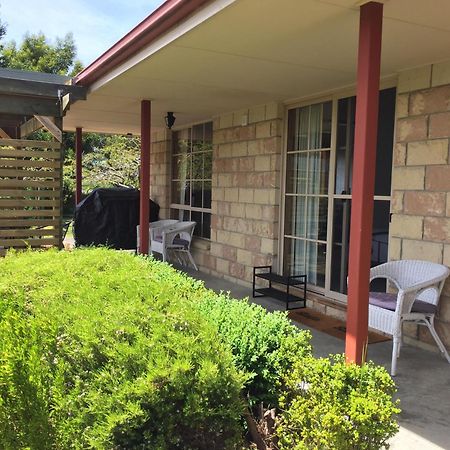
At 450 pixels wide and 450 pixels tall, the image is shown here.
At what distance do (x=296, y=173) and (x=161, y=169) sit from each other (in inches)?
174

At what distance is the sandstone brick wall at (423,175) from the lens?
162 inches

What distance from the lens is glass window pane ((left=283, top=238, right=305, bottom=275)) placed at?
6126 millimetres

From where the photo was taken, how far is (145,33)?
3.96m

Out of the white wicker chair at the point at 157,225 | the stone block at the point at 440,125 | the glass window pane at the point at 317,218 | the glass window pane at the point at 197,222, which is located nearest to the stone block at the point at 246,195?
the glass window pane at the point at 317,218

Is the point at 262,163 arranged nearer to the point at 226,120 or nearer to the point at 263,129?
the point at 263,129

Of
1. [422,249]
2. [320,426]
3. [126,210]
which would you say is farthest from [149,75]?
[126,210]

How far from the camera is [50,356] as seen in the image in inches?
86.7

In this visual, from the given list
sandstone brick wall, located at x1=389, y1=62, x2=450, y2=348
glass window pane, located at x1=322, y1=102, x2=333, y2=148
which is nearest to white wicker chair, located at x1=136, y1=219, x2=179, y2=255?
glass window pane, located at x1=322, y1=102, x2=333, y2=148

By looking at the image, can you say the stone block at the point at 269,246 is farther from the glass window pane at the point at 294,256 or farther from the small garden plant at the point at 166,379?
Result: the small garden plant at the point at 166,379

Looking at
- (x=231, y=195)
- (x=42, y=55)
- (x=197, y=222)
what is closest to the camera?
(x=231, y=195)

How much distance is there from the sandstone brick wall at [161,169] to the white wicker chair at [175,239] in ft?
4.39

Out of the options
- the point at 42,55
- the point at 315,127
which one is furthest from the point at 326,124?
the point at 42,55

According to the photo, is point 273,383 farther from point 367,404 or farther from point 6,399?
point 6,399

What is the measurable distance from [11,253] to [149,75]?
7.20 feet
